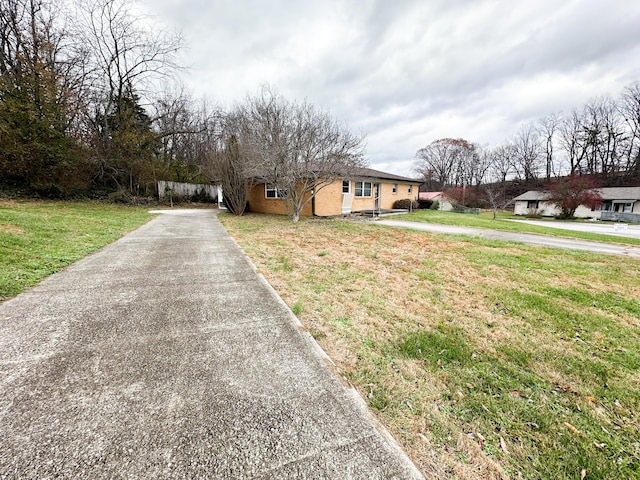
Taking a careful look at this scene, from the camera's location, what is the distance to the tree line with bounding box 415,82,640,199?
109 feet

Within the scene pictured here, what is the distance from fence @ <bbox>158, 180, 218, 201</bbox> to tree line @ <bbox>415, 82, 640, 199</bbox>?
113 feet

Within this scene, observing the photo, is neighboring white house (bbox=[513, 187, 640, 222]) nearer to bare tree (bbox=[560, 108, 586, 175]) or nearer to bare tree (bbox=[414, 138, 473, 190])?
bare tree (bbox=[560, 108, 586, 175])

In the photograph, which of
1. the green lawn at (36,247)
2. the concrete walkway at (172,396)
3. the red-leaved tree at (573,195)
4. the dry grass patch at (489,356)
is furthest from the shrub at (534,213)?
the green lawn at (36,247)

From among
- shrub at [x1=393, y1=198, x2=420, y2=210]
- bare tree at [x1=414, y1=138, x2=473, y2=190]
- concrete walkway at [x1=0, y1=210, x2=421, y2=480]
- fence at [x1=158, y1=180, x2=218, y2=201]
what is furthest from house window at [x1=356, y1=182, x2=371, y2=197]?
bare tree at [x1=414, y1=138, x2=473, y2=190]

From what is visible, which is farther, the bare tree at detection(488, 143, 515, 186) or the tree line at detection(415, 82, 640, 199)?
the bare tree at detection(488, 143, 515, 186)

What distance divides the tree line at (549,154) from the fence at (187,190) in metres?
34.6

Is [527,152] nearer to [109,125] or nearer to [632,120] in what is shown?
[632,120]

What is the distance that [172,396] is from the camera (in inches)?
67.7

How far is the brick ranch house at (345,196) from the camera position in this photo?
15.9 meters

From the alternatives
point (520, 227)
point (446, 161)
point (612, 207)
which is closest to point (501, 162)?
point (446, 161)

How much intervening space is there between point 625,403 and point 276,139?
12.1m

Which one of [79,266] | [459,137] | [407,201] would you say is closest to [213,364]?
[79,266]

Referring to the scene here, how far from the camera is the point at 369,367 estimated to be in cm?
215

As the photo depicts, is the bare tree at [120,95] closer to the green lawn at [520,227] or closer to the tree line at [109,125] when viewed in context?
the tree line at [109,125]
